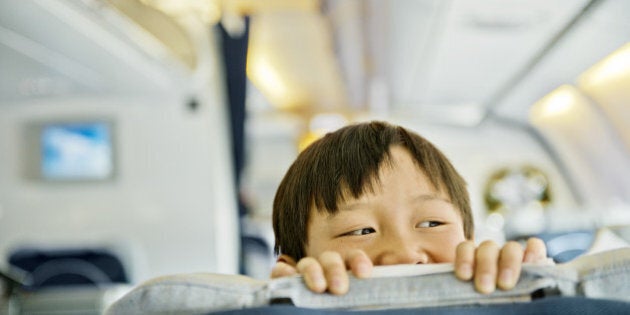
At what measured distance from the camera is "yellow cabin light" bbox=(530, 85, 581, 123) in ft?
17.3

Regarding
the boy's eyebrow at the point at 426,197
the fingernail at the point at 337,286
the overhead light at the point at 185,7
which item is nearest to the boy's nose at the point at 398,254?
the boy's eyebrow at the point at 426,197

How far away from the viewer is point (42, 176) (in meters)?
5.11

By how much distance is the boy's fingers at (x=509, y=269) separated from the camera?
66 cm

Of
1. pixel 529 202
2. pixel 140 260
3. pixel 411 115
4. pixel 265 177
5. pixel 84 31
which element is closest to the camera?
pixel 84 31

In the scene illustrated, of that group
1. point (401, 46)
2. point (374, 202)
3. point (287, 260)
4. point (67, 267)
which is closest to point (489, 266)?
point (374, 202)

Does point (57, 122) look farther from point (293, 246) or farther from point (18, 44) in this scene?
point (293, 246)

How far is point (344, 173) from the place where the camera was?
1184mm

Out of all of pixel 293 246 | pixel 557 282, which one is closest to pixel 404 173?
pixel 293 246

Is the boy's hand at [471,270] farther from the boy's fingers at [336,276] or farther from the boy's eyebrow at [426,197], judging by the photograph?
the boy's eyebrow at [426,197]

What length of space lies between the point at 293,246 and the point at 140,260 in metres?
Result: 3.79

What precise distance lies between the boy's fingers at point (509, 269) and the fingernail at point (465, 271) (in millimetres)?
29

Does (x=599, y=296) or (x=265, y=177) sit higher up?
(x=265, y=177)

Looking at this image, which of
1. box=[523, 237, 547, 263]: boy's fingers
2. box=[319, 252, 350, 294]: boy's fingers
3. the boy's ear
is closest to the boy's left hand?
box=[319, 252, 350, 294]: boy's fingers

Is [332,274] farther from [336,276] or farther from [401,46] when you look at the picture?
[401,46]
